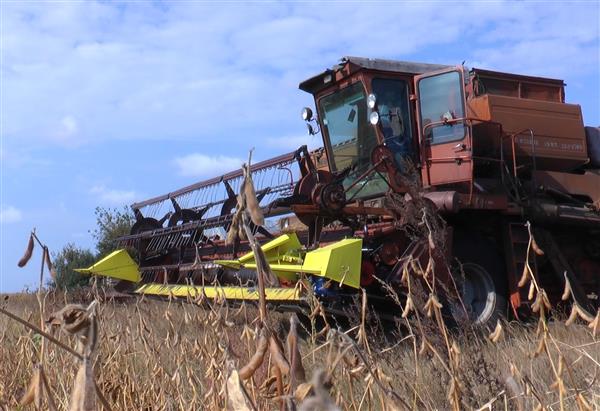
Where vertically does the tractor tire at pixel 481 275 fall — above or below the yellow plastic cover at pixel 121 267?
below

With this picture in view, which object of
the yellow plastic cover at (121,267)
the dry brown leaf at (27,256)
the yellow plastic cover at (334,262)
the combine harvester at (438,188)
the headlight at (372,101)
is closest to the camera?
the dry brown leaf at (27,256)

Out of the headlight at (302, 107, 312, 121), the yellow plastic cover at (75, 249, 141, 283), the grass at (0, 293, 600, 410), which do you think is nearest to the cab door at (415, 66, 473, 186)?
the headlight at (302, 107, 312, 121)

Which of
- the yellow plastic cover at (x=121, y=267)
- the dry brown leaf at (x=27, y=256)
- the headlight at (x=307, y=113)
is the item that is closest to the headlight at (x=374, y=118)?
the headlight at (x=307, y=113)

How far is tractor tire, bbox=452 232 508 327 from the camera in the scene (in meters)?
7.67

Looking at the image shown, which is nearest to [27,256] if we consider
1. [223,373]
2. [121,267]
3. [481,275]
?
[223,373]

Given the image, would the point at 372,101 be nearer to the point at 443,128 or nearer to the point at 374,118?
the point at 374,118

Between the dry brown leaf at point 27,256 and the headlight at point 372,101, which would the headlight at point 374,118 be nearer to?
the headlight at point 372,101

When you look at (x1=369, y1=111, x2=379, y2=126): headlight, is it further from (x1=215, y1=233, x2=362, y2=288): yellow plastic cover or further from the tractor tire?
(x1=215, y1=233, x2=362, y2=288): yellow plastic cover

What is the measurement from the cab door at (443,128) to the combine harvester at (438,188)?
0.04 ft

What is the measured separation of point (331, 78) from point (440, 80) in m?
1.29

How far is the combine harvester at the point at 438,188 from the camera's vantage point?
23.5 feet

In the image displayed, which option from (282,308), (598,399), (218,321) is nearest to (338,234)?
(282,308)

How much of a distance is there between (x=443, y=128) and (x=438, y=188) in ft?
2.17

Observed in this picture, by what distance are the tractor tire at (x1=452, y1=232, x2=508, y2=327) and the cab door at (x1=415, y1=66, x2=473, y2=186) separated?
0.69 metres
